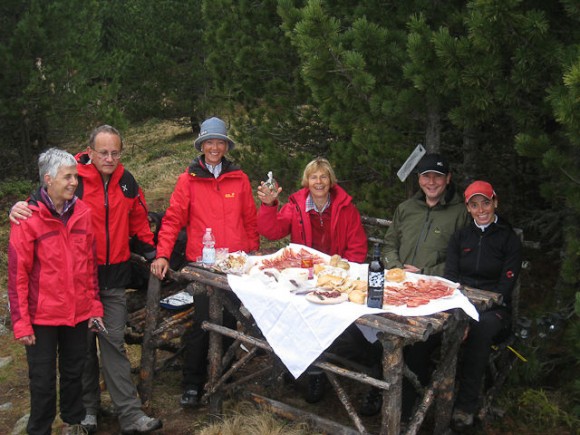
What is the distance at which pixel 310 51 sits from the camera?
4500mm

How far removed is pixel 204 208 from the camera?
15.1 feet

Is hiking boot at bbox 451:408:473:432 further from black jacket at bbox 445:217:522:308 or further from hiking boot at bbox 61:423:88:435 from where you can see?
hiking boot at bbox 61:423:88:435

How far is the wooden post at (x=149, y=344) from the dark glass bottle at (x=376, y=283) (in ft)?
5.97

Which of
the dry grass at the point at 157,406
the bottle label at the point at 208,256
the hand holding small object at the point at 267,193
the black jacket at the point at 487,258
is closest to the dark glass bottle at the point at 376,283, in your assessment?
the black jacket at the point at 487,258

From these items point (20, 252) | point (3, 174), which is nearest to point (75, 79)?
point (3, 174)

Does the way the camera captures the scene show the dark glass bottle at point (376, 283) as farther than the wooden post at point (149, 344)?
No

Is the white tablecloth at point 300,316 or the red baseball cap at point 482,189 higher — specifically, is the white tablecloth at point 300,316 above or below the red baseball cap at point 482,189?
below

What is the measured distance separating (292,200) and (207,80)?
13.3 m

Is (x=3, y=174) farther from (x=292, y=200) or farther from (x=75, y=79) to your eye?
(x=292, y=200)

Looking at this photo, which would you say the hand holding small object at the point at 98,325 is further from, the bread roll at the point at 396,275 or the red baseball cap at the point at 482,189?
the red baseball cap at the point at 482,189

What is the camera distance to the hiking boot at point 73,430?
13.8 feet

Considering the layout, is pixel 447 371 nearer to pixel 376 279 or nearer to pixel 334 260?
pixel 376 279

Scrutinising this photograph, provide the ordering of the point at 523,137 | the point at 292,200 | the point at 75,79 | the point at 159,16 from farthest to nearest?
the point at 159,16, the point at 75,79, the point at 292,200, the point at 523,137

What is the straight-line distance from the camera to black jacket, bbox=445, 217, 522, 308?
416 cm
